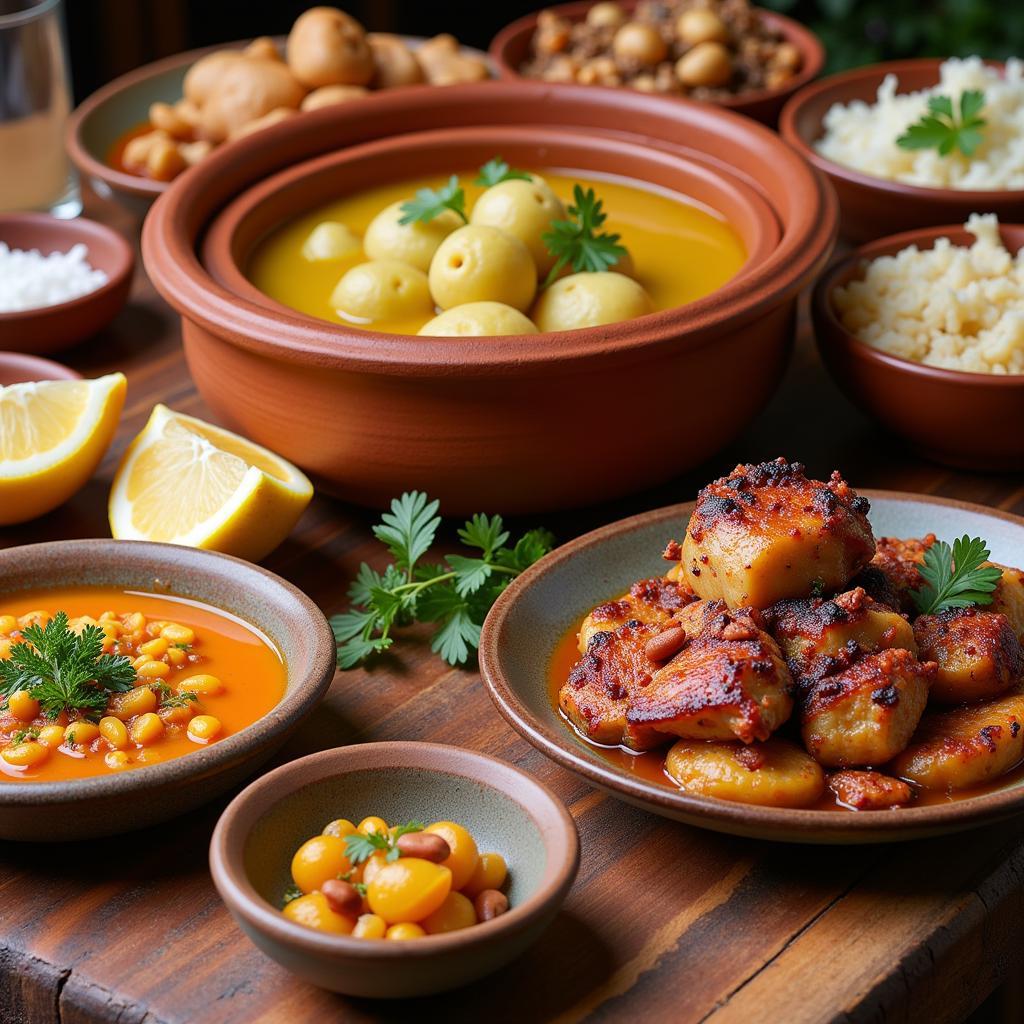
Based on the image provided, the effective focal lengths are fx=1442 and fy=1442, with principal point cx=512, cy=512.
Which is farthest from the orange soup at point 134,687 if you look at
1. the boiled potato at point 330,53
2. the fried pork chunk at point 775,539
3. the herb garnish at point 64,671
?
the boiled potato at point 330,53

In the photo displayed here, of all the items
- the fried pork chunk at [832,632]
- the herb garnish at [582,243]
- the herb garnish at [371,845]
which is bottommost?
the herb garnish at [371,845]

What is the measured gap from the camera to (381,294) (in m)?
2.16

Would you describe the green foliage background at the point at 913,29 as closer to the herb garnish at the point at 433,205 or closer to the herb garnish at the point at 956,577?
the herb garnish at the point at 433,205

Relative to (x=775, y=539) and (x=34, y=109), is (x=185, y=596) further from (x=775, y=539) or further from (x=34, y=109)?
(x=34, y=109)

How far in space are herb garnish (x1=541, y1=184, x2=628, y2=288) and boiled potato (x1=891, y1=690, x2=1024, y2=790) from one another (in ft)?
3.11

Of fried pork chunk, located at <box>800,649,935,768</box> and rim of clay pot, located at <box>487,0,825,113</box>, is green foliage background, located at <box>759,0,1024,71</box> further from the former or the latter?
fried pork chunk, located at <box>800,649,935,768</box>

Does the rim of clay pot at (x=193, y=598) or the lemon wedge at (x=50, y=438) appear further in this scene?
the lemon wedge at (x=50, y=438)

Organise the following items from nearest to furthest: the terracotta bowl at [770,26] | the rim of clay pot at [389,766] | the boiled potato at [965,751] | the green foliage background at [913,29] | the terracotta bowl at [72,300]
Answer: the rim of clay pot at [389,766] < the boiled potato at [965,751] < the terracotta bowl at [72,300] < the terracotta bowl at [770,26] < the green foliage background at [913,29]

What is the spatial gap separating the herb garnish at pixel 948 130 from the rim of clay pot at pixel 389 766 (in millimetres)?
1791

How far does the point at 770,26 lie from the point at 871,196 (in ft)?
2.96

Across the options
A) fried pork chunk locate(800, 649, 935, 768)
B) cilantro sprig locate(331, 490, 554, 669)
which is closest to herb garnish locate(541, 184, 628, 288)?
cilantro sprig locate(331, 490, 554, 669)

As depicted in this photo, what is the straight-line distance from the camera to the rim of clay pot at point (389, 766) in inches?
47.9

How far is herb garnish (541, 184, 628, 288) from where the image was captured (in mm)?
2168

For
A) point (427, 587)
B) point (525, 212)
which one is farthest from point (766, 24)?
point (427, 587)
